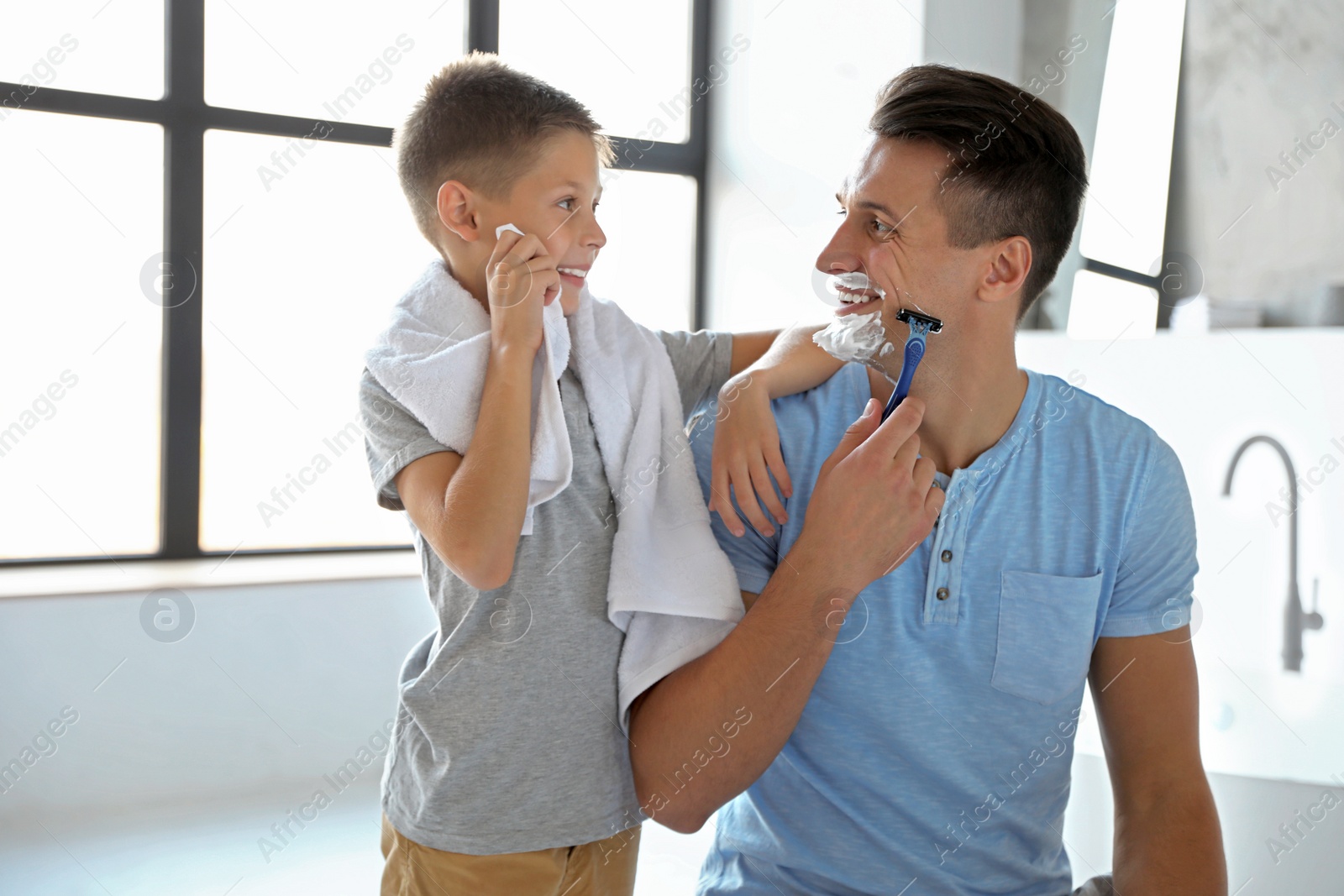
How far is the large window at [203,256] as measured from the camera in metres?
2.28

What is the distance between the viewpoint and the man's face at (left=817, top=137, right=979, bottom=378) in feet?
3.37

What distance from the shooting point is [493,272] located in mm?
916

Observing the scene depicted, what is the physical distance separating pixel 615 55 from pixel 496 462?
87.9 inches

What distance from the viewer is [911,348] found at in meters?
0.93

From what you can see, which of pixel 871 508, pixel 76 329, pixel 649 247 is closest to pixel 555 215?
pixel 871 508

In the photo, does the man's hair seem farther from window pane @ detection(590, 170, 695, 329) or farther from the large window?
window pane @ detection(590, 170, 695, 329)

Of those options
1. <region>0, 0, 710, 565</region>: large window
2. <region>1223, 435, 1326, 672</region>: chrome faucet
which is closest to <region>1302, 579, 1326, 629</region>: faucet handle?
<region>1223, 435, 1326, 672</region>: chrome faucet

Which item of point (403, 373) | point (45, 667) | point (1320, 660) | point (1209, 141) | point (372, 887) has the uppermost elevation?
point (1209, 141)

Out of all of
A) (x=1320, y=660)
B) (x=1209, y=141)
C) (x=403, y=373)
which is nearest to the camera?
(x=403, y=373)

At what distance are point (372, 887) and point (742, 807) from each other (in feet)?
3.81

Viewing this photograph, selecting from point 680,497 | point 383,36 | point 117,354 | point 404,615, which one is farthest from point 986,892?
point 383,36

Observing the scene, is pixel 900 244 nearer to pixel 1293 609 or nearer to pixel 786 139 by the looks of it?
pixel 1293 609

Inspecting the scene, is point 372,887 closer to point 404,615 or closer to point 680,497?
point 404,615

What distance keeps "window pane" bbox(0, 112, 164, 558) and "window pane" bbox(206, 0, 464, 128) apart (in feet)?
0.83
